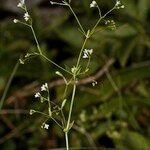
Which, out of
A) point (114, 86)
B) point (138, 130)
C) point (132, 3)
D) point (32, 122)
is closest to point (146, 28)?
point (132, 3)

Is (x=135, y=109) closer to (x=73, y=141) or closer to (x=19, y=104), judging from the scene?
(x=73, y=141)

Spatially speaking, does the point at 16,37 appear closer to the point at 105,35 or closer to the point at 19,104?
the point at 19,104

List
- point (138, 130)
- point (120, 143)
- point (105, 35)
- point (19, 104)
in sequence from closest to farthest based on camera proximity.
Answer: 1. point (120, 143)
2. point (138, 130)
3. point (105, 35)
4. point (19, 104)

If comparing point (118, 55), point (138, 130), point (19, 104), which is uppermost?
point (118, 55)

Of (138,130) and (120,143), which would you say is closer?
(120,143)

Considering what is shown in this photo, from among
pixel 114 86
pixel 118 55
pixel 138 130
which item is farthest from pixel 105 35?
pixel 138 130

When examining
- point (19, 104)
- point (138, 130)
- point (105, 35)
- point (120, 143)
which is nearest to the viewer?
point (120, 143)

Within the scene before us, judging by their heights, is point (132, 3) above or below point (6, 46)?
above
